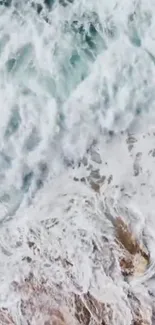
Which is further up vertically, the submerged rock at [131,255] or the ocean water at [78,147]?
the ocean water at [78,147]

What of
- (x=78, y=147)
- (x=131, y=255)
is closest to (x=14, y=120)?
(x=78, y=147)

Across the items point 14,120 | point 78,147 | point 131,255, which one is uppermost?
point 14,120

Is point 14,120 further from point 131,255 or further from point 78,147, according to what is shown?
point 131,255

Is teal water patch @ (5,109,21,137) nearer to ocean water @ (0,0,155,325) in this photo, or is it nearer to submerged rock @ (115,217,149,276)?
ocean water @ (0,0,155,325)

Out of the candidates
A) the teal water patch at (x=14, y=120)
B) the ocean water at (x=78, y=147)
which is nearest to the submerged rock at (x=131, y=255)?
Result: the ocean water at (x=78, y=147)

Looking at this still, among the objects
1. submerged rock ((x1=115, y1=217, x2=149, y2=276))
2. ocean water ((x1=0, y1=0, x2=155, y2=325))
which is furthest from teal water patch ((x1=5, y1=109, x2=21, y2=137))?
submerged rock ((x1=115, y1=217, x2=149, y2=276))

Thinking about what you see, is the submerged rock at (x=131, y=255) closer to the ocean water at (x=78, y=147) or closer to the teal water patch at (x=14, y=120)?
the ocean water at (x=78, y=147)

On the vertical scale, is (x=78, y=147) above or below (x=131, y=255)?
above

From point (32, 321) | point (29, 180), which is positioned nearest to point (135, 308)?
point (32, 321)

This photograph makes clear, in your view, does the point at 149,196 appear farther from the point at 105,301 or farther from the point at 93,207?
the point at 105,301
